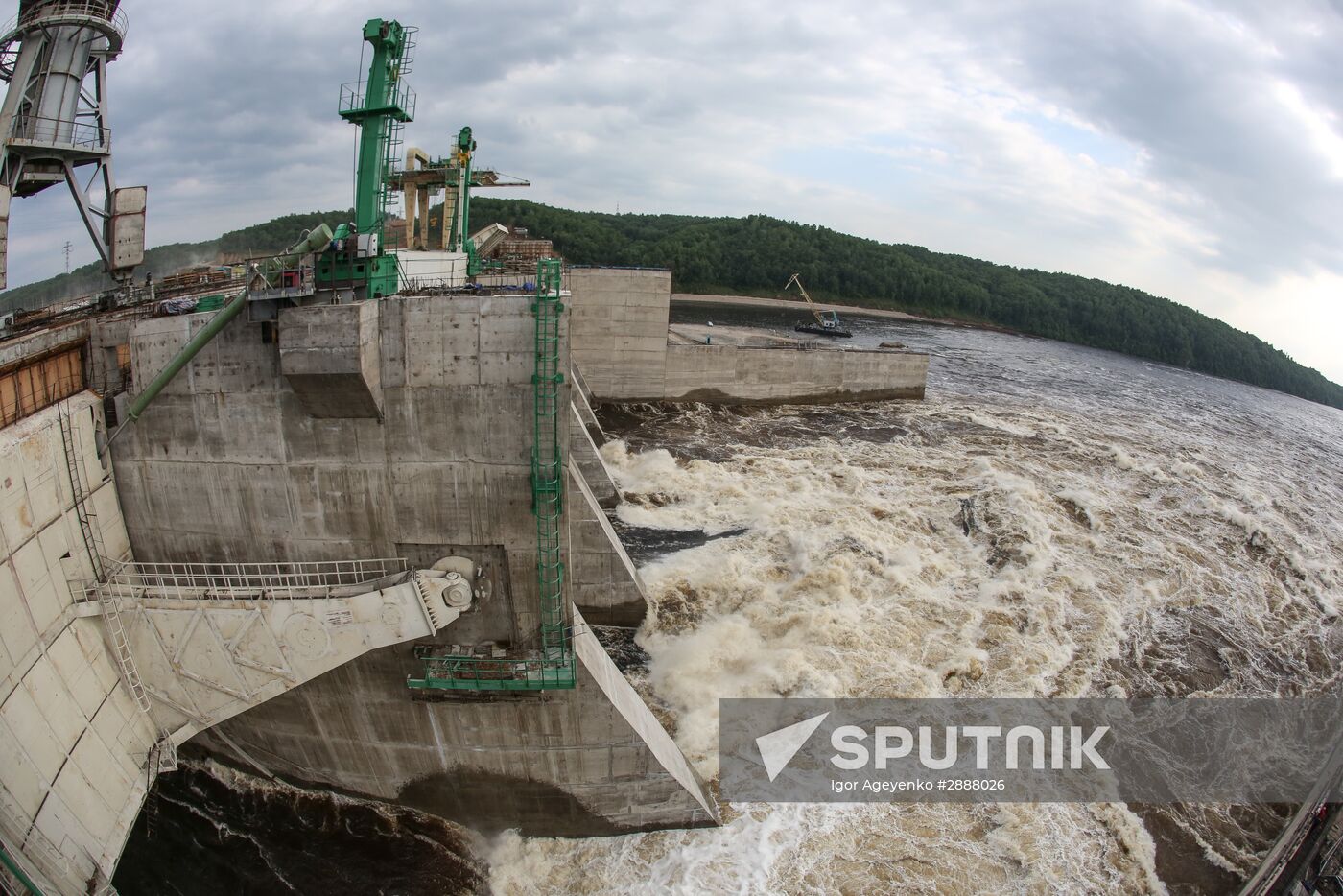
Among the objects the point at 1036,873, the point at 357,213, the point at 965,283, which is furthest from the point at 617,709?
the point at 965,283

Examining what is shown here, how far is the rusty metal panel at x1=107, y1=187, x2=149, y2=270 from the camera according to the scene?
12993 millimetres

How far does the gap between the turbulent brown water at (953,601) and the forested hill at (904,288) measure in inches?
2153

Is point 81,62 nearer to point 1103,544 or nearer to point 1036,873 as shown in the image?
point 1036,873

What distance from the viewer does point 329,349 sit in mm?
8984

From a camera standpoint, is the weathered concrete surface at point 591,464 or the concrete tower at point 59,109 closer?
the concrete tower at point 59,109

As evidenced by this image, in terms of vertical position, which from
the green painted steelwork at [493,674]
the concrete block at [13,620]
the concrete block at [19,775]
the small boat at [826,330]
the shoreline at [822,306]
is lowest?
the concrete block at [19,775]

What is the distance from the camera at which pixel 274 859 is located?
10664mm

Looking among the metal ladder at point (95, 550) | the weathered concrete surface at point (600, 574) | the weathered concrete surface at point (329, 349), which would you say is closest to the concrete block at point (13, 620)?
the metal ladder at point (95, 550)

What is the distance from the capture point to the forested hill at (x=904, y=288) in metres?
82.6

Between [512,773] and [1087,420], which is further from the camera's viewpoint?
[1087,420]

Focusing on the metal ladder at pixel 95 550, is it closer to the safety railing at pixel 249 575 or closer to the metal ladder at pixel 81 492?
the metal ladder at pixel 81 492

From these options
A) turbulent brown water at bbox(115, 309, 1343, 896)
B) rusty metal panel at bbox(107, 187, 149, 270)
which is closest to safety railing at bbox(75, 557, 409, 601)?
turbulent brown water at bbox(115, 309, 1343, 896)

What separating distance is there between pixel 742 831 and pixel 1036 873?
4268 mm

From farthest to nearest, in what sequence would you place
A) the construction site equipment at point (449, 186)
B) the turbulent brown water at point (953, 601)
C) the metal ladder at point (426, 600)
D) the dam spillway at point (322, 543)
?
the construction site equipment at point (449, 186)
the turbulent brown water at point (953, 601)
the metal ladder at point (426, 600)
the dam spillway at point (322, 543)
